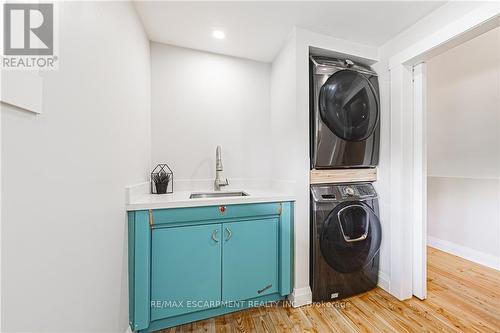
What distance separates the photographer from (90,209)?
89 cm

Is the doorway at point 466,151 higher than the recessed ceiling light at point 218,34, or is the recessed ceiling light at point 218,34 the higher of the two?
the recessed ceiling light at point 218,34

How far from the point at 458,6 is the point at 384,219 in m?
1.64

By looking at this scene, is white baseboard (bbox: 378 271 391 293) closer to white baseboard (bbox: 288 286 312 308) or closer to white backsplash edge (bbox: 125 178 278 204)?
white baseboard (bbox: 288 286 312 308)

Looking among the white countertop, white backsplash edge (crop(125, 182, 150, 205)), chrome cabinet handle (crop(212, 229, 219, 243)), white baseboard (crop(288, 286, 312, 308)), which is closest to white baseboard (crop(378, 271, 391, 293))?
white baseboard (crop(288, 286, 312, 308))

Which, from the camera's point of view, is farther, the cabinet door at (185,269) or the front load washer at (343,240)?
the front load washer at (343,240)

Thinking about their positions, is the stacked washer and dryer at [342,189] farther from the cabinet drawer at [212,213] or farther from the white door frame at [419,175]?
the cabinet drawer at [212,213]

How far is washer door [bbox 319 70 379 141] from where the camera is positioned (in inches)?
68.3

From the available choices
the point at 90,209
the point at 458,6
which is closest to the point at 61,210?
the point at 90,209

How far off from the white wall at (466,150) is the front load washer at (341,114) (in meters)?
1.58

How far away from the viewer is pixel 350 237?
176 cm

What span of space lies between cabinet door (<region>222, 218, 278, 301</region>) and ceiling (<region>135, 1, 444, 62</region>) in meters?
1.58

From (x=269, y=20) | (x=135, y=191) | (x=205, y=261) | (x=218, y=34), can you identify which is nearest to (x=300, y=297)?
(x=205, y=261)

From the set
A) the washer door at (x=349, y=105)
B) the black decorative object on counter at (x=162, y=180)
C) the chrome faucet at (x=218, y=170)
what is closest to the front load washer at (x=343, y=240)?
the washer door at (x=349, y=105)

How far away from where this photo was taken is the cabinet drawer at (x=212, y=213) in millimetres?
1352
